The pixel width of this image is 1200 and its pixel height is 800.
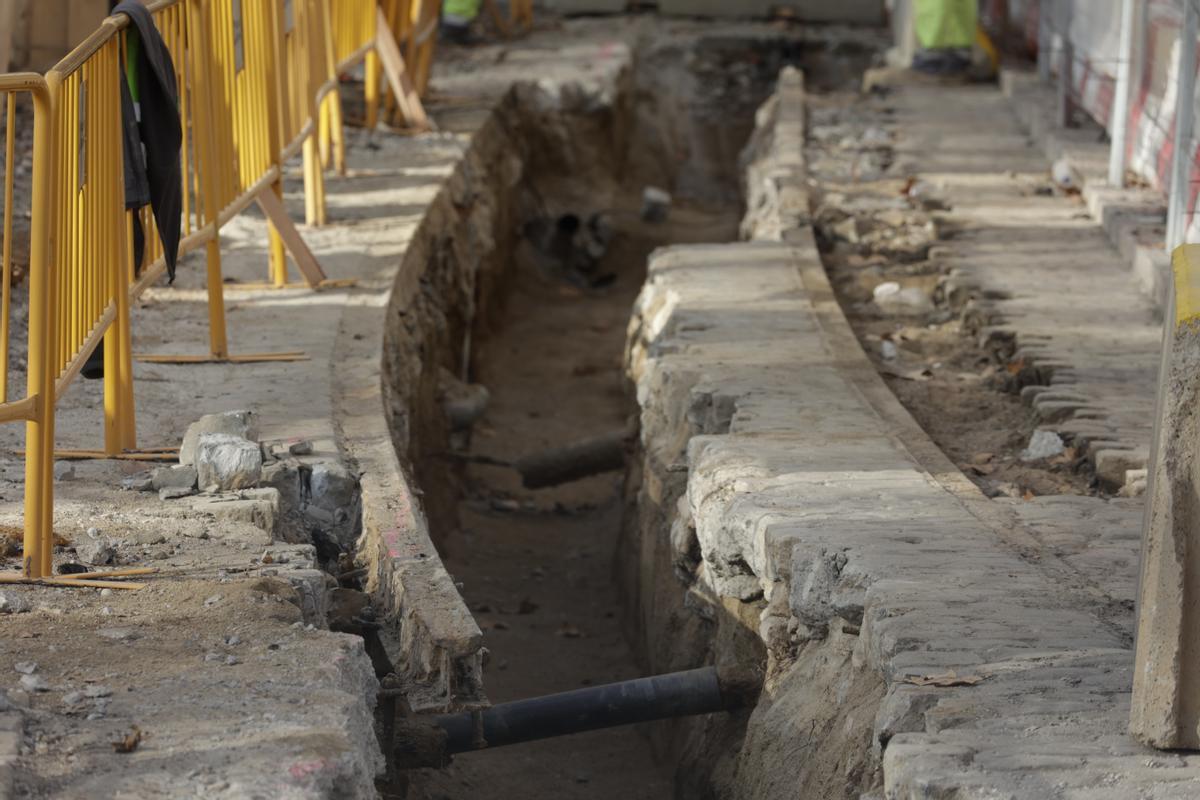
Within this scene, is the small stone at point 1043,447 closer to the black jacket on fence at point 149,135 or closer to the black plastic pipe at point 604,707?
the black plastic pipe at point 604,707

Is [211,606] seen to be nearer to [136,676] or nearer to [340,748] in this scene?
[136,676]

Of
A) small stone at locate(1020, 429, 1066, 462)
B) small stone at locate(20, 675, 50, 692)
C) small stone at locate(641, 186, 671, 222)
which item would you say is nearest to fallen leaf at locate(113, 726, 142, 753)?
small stone at locate(20, 675, 50, 692)

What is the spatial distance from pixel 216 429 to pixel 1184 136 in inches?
204

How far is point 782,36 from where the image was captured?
744 inches

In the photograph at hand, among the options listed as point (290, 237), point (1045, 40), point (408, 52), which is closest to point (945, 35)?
point (1045, 40)

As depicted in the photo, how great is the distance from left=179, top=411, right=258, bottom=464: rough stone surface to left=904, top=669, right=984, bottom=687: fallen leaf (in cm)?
268

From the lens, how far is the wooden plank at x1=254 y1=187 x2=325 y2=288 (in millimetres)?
8028

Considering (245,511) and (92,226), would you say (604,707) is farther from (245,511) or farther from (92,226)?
(92,226)

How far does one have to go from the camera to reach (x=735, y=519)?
5594mm

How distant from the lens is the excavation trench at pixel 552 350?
7.27m

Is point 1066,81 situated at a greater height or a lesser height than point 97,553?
greater

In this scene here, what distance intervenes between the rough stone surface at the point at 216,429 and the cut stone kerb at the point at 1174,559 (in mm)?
3275

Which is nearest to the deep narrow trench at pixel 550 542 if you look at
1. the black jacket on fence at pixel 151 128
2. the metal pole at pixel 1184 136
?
the black jacket on fence at pixel 151 128

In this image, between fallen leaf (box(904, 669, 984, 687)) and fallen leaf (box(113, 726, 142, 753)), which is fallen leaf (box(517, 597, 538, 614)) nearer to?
fallen leaf (box(904, 669, 984, 687))
